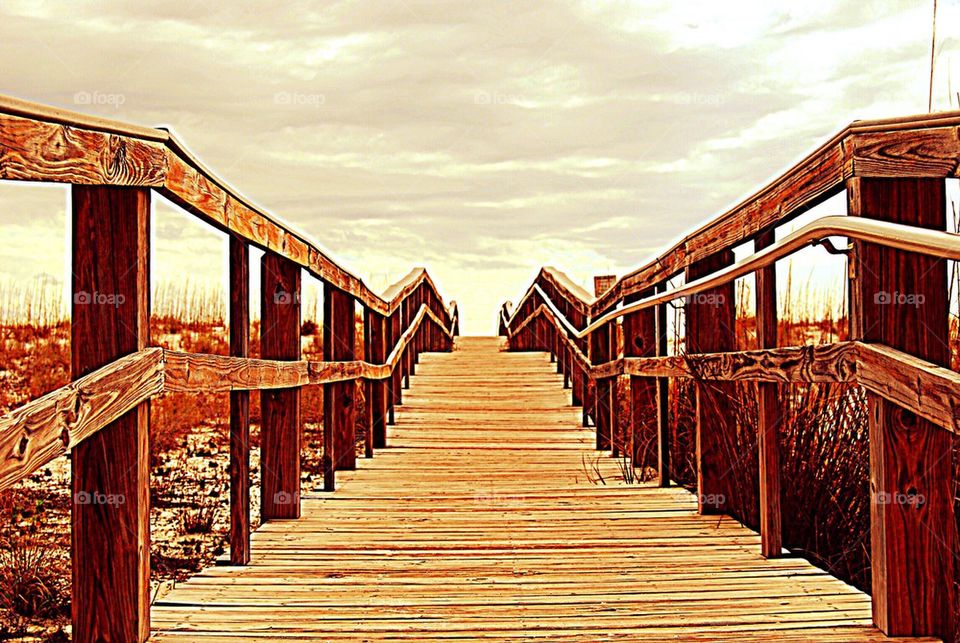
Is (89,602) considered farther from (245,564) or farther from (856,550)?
(856,550)

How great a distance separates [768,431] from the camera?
3598 millimetres

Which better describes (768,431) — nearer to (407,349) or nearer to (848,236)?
(848,236)

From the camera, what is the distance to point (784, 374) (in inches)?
132

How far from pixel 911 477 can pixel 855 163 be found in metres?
0.86

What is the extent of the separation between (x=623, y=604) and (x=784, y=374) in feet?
3.14

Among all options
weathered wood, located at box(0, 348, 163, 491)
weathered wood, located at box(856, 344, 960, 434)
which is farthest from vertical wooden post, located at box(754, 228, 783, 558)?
weathered wood, located at box(0, 348, 163, 491)

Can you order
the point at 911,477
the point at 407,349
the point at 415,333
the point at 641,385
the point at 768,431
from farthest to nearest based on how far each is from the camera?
the point at 415,333, the point at 407,349, the point at 641,385, the point at 768,431, the point at 911,477

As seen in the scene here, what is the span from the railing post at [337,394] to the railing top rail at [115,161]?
1553 millimetres

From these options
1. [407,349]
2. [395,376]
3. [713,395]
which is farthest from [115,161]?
[407,349]

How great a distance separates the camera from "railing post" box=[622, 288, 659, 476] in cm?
600

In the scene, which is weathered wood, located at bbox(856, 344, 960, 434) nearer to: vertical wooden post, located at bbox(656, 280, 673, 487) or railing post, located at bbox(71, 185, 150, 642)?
railing post, located at bbox(71, 185, 150, 642)

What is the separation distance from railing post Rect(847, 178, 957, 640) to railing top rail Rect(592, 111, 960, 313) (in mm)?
235

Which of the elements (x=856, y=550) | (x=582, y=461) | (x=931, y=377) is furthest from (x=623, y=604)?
(x=582, y=461)

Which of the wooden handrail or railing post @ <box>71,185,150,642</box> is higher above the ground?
the wooden handrail
